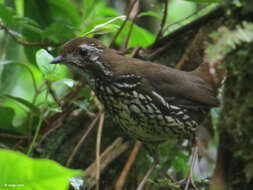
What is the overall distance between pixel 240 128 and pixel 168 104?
4.79ft

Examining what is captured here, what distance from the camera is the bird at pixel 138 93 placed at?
308 centimetres

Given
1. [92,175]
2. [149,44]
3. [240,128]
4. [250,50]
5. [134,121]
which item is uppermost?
[250,50]

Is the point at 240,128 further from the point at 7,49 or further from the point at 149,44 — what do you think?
the point at 7,49

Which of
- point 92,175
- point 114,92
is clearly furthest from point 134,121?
point 92,175

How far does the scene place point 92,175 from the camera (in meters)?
3.56

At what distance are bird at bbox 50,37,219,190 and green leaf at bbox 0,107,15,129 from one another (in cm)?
79

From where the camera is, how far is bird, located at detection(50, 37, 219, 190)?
3.08 m

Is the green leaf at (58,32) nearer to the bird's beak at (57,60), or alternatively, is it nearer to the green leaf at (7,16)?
the green leaf at (7,16)

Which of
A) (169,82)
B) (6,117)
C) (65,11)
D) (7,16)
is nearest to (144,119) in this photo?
(169,82)

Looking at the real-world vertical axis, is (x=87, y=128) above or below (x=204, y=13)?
below

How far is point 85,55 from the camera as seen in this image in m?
3.13

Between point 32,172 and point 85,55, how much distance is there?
199 centimetres

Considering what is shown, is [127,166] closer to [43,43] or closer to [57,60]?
[57,60]

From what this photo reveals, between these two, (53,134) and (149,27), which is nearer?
(53,134)
